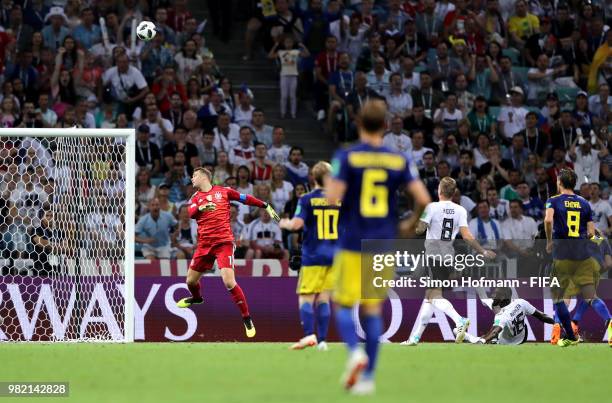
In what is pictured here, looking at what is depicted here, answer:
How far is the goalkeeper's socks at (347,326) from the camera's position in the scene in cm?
1005

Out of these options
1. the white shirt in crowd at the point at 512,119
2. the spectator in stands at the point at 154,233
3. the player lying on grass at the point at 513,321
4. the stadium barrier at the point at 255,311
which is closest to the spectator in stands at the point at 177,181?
the spectator in stands at the point at 154,233

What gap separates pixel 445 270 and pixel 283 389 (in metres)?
7.89

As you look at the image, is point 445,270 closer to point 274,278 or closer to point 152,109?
point 274,278

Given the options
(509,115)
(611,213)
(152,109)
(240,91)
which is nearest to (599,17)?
(509,115)

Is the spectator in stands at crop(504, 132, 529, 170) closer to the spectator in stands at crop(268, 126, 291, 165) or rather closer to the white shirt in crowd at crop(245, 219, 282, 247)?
the spectator in stands at crop(268, 126, 291, 165)

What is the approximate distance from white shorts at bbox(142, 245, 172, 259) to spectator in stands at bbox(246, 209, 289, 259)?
1311 millimetres

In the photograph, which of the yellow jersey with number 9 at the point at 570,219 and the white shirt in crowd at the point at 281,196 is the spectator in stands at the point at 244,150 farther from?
the yellow jersey with number 9 at the point at 570,219

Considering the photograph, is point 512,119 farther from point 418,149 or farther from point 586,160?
point 418,149

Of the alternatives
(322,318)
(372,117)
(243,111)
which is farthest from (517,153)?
(372,117)

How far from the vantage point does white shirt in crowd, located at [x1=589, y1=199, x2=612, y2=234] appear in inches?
872

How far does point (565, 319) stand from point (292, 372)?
583cm

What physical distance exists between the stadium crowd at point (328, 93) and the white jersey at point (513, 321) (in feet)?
9.54

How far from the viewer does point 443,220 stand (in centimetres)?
1709

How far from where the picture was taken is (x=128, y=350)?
48.6 feet
